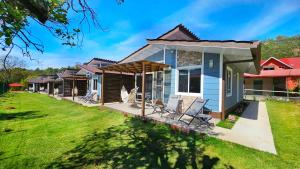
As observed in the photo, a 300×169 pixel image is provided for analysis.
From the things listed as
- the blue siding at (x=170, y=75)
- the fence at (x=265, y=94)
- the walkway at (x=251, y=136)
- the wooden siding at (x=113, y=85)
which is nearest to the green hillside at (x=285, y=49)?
the fence at (x=265, y=94)

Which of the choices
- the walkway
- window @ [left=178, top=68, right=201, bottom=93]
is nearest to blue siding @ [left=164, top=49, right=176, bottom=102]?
window @ [left=178, top=68, right=201, bottom=93]

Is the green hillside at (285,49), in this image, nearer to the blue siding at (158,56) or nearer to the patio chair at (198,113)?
the blue siding at (158,56)

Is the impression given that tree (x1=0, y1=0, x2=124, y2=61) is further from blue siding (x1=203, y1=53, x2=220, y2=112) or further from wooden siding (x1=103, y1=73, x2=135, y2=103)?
wooden siding (x1=103, y1=73, x2=135, y2=103)

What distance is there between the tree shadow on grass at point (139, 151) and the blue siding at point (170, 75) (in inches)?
170

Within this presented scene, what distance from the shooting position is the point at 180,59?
10109 millimetres

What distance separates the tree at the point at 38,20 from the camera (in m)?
1.73

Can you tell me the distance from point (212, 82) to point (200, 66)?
105cm

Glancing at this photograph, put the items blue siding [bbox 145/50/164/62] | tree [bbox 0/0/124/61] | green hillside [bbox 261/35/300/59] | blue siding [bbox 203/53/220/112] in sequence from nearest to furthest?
1. tree [bbox 0/0/124/61]
2. blue siding [bbox 203/53/220/112]
3. blue siding [bbox 145/50/164/62]
4. green hillside [bbox 261/35/300/59]

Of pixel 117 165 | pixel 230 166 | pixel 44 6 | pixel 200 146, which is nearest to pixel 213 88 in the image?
pixel 200 146

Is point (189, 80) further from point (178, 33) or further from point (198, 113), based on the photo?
point (178, 33)

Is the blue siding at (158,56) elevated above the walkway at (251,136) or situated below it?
above

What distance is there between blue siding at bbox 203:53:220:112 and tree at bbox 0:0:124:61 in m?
6.47

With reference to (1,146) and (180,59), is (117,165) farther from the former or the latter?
(180,59)

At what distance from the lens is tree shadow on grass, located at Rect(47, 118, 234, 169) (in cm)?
407
